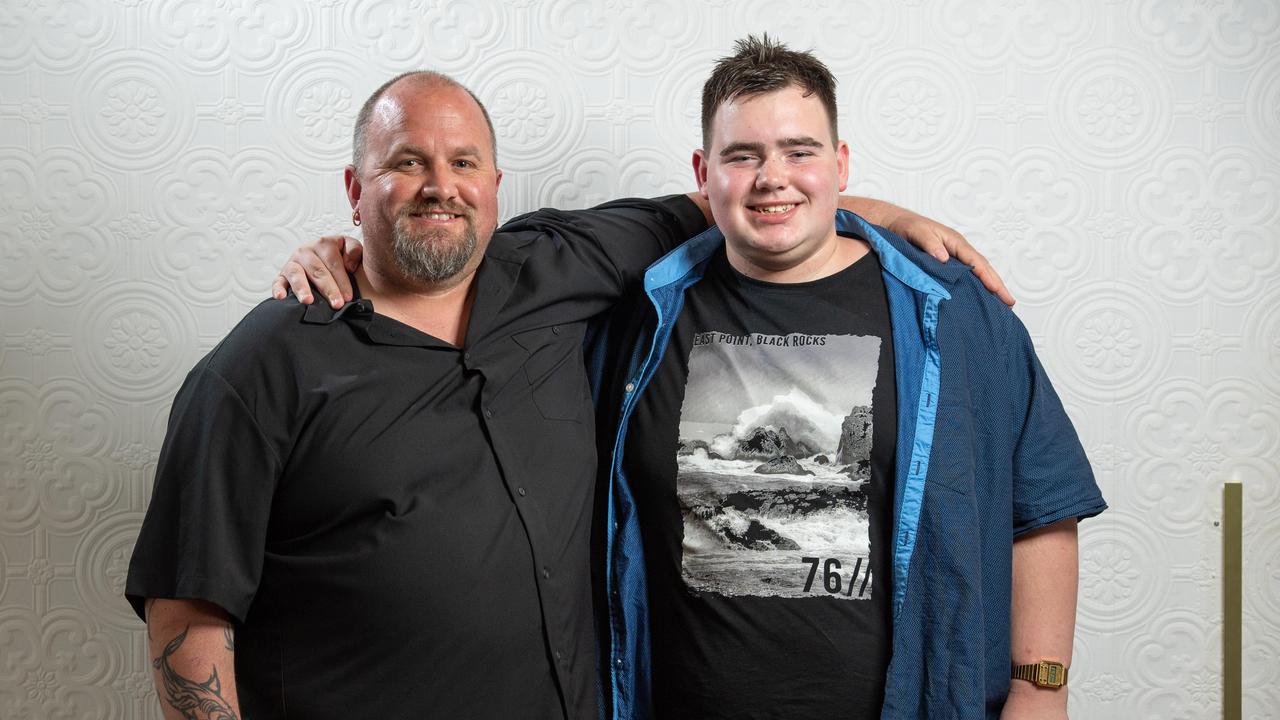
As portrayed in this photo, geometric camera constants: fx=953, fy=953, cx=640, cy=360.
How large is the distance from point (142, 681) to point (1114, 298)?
7.24 ft

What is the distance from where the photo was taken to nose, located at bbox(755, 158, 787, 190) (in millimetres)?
1512

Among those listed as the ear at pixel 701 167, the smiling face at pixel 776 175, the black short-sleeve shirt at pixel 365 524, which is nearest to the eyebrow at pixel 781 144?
the smiling face at pixel 776 175

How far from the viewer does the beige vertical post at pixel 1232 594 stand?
6.54ft

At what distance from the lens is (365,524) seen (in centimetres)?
141

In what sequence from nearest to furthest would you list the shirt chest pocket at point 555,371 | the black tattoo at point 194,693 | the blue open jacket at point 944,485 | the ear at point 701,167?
1. the black tattoo at point 194,693
2. the blue open jacket at point 944,485
3. the shirt chest pocket at point 555,371
4. the ear at point 701,167

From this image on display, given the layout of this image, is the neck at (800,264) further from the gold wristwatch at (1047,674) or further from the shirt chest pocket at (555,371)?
the gold wristwatch at (1047,674)

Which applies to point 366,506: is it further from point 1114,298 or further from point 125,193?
point 1114,298

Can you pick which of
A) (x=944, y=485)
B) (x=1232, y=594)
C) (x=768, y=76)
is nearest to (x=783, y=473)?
(x=944, y=485)

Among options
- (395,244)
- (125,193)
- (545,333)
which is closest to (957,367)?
(545,333)

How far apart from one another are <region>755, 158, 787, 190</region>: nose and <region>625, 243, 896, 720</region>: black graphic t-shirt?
0.62 feet

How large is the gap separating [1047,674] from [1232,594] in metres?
0.73

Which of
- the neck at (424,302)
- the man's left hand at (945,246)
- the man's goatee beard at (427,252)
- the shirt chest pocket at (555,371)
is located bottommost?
the shirt chest pocket at (555,371)

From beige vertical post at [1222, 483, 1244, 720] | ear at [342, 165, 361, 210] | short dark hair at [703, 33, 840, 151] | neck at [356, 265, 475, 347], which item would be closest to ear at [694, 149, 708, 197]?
short dark hair at [703, 33, 840, 151]

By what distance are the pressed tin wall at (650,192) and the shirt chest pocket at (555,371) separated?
502 mm
